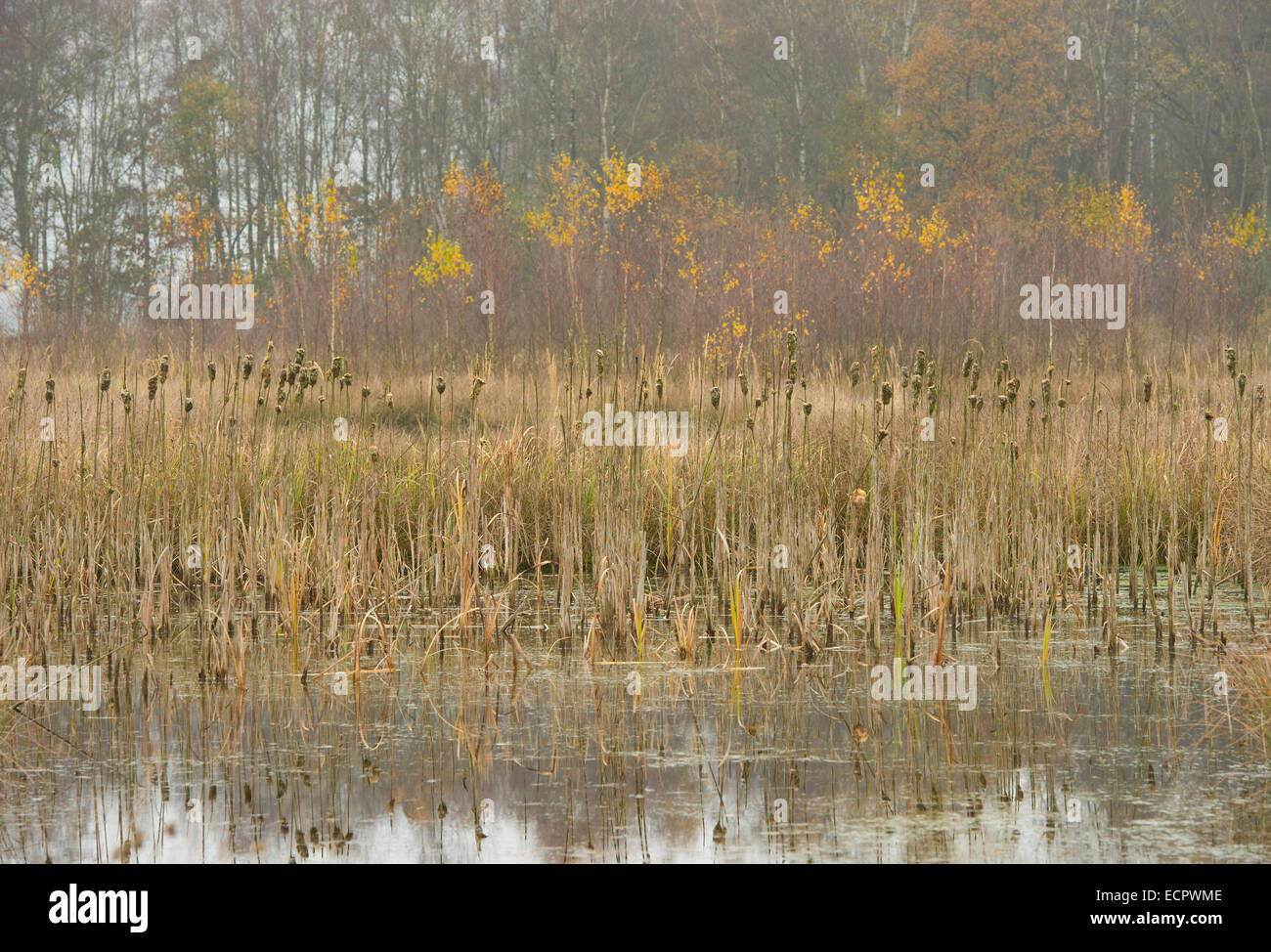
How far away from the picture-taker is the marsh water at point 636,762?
2.96 meters

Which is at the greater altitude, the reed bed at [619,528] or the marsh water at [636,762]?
the reed bed at [619,528]

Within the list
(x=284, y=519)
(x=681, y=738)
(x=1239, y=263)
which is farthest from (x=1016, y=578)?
(x=1239, y=263)

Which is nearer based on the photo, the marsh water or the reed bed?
the marsh water

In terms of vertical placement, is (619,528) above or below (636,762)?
above

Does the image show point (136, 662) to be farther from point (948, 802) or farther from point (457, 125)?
point (457, 125)

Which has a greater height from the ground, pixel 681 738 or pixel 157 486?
pixel 157 486

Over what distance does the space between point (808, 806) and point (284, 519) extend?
8.77ft

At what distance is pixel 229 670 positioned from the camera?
14.8ft

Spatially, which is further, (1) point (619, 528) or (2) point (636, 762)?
(1) point (619, 528)

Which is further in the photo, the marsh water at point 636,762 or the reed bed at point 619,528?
the reed bed at point 619,528

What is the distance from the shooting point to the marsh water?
296 centimetres

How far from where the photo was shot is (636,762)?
11.7 ft

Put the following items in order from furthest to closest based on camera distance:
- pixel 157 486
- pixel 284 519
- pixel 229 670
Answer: pixel 157 486 → pixel 284 519 → pixel 229 670

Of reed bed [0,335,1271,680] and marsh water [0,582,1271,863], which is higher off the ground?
reed bed [0,335,1271,680]
